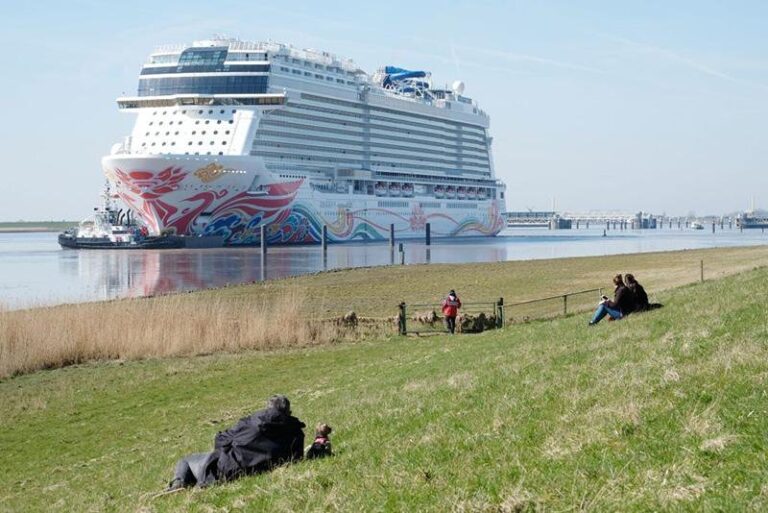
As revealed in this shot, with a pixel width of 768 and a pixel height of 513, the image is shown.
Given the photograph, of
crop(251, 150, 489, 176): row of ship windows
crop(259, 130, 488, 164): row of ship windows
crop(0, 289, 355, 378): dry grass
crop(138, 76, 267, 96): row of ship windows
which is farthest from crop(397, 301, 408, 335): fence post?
crop(138, 76, 267, 96): row of ship windows

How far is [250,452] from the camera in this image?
307 inches

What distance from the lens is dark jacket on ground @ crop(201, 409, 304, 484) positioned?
25.4ft

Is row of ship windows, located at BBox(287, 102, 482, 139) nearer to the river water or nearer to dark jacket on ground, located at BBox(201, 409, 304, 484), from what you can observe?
the river water

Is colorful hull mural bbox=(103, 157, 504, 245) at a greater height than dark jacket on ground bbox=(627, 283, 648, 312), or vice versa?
colorful hull mural bbox=(103, 157, 504, 245)

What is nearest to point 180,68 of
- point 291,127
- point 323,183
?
point 291,127

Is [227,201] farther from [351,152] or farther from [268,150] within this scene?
[351,152]

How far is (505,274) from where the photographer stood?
42438mm

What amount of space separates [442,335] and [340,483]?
51.1 ft

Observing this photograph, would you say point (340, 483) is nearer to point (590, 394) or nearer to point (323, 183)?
point (590, 394)

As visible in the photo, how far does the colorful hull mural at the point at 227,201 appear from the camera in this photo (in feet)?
244

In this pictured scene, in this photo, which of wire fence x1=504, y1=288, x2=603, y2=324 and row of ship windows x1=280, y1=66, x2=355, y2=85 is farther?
row of ship windows x1=280, y1=66, x2=355, y2=85

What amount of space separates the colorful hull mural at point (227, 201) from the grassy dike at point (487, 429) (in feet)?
194

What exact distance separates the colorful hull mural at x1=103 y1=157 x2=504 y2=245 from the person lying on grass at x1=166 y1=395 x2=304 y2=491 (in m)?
67.4

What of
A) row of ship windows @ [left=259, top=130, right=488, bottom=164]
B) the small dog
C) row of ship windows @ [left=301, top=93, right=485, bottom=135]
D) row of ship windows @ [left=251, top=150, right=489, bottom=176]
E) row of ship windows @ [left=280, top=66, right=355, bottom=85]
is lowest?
the small dog
